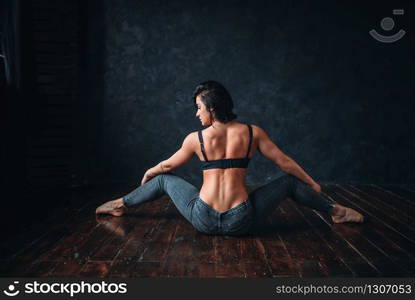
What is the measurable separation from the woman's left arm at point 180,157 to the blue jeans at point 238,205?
4cm

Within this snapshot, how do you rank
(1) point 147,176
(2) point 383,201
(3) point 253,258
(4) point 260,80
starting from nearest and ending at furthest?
(3) point 253,258 → (1) point 147,176 → (2) point 383,201 → (4) point 260,80

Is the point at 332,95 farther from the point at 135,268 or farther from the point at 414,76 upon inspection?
the point at 135,268

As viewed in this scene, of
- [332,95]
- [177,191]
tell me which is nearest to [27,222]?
[177,191]

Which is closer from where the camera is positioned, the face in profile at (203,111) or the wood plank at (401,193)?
the face in profile at (203,111)

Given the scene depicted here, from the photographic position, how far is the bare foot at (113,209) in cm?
347

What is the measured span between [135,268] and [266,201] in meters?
1.04

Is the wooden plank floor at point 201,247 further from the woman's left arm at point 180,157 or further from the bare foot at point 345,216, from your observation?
the woman's left arm at point 180,157

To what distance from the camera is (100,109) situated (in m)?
5.10

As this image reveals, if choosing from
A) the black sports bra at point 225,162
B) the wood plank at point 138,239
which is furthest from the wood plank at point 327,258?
the wood plank at point 138,239

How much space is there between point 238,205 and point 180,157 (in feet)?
1.83

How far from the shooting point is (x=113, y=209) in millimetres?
3512

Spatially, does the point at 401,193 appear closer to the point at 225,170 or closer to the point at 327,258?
the point at 327,258

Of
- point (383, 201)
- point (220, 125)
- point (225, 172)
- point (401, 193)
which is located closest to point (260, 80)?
point (383, 201)

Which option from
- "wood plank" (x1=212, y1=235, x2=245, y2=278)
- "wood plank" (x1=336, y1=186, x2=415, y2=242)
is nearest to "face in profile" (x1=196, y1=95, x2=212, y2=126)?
"wood plank" (x1=212, y1=235, x2=245, y2=278)
